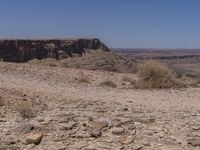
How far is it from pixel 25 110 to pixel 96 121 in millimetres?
2031

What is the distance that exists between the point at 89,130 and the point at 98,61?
2465 cm

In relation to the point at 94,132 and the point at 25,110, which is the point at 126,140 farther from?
the point at 25,110

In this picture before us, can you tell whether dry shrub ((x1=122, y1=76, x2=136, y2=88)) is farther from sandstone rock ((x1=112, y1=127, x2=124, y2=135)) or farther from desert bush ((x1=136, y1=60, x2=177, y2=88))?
sandstone rock ((x1=112, y1=127, x2=124, y2=135))

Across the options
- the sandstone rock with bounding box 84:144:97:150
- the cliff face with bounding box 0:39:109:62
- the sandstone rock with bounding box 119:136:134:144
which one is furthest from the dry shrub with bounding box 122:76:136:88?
the cliff face with bounding box 0:39:109:62

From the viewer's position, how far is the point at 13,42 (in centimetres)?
5881

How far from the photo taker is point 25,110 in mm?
10508

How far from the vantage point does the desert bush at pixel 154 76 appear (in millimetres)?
17484

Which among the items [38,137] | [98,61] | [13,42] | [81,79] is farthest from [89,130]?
[13,42]

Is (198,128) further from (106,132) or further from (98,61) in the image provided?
(98,61)

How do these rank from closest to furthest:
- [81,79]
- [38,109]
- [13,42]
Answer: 1. [38,109]
2. [81,79]
3. [13,42]

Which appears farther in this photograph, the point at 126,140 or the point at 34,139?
the point at 34,139

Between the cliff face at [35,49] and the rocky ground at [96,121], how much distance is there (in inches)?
1656

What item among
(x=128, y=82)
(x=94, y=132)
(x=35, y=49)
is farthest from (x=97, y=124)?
(x=35, y=49)

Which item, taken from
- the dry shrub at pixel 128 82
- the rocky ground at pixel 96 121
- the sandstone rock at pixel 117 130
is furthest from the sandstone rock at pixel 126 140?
the dry shrub at pixel 128 82
